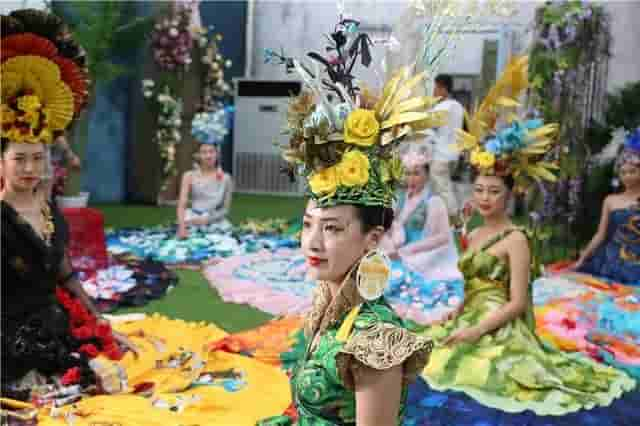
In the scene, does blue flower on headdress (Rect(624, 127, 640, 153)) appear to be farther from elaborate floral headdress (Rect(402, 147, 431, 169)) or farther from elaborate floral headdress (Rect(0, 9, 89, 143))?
elaborate floral headdress (Rect(0, 9, 89, 143))

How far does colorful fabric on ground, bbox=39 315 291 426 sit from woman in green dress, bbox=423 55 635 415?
0.81 meters

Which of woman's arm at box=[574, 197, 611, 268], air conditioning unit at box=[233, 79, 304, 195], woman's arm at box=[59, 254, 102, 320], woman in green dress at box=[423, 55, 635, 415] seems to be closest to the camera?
woman's arm at box=[59, 254, 102, 320]

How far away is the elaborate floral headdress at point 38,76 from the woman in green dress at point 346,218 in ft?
4.63

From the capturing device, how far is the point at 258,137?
11.1 metres

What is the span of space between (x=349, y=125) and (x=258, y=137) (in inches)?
379

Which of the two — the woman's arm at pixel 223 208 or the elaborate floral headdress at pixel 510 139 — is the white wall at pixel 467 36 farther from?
the elaborate floral headdress at pixel 510 139

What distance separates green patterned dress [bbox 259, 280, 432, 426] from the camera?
1.46 m

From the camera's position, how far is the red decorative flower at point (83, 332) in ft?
9.59

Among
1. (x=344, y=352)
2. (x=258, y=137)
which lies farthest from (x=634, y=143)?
(x=258, y=137)

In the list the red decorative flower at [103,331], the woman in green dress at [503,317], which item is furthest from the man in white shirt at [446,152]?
the red decorative flower at [103,331]

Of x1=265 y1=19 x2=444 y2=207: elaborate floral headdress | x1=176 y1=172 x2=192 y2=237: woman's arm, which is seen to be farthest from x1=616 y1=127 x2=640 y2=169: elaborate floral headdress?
x1=265 y1=19 x2=444 y2=207: elaborate floral headdress

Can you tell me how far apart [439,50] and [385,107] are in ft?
0.77

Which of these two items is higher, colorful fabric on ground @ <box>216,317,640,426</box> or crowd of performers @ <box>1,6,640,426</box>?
crowd of performers @ <box>1,6,640,426</box>

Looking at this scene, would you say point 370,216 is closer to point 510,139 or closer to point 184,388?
point 184,388
